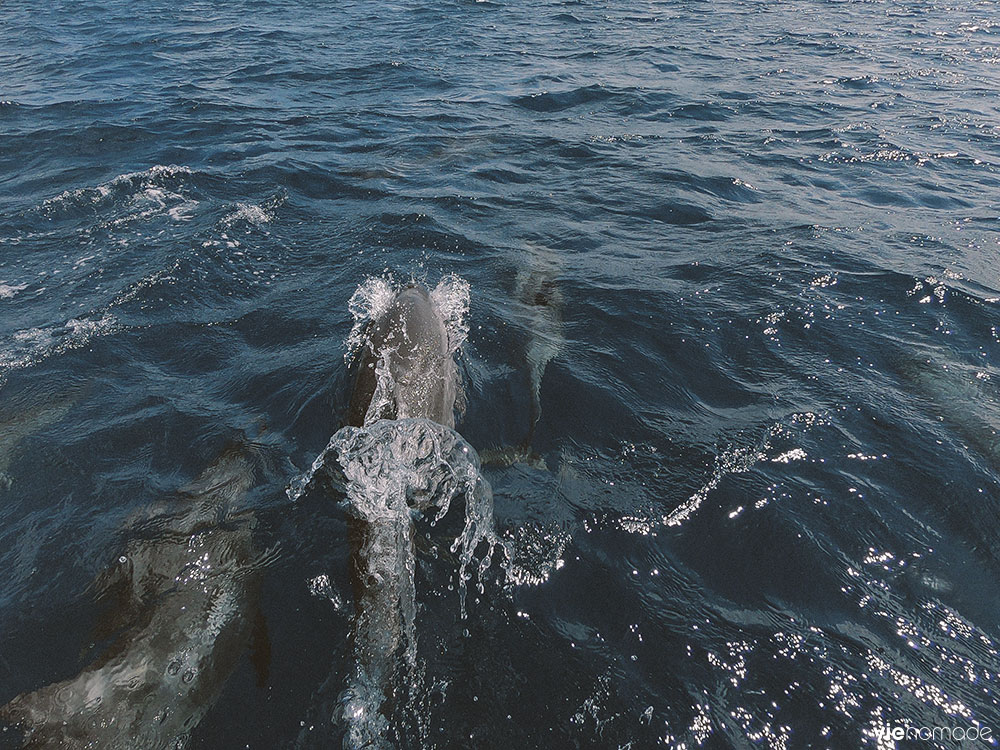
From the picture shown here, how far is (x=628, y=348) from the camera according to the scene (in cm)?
588

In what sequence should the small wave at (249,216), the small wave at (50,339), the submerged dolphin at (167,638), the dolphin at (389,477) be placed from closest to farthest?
→ the submerged dolphin at (167,638)
the dolphin at (389,477)
the small wave at (50,339)
the small wave at (249,216)

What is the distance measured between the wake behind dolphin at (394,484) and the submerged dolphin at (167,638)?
0.56 metres

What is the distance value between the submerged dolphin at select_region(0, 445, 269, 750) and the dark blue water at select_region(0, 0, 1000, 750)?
0.13m

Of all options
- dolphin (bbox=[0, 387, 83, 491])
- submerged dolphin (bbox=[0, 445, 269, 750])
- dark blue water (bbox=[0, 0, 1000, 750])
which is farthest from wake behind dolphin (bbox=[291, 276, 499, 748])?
dolphin (bbox=[0, 387, 83, 491])

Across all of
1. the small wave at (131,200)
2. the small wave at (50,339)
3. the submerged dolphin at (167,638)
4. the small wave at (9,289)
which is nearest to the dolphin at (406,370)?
the submerged dolphin at (167,638)

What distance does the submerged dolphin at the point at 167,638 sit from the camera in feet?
9.89

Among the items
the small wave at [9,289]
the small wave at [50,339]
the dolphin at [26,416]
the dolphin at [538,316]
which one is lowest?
the small wave at [9,289]

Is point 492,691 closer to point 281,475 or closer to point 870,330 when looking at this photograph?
point 281,475

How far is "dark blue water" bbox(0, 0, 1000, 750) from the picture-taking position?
10.8ft

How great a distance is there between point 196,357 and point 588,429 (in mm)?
3497

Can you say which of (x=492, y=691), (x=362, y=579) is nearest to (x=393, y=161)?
(x=362, y=579)

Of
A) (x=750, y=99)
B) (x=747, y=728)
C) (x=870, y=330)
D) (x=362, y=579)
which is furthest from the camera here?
(x=750, y=99)

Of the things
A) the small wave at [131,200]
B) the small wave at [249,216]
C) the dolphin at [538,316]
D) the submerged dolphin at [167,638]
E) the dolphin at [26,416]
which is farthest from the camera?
the small wave at [131,200]

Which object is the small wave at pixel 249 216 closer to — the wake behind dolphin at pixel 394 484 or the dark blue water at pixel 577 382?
the dark blue water at pixel 577 382
